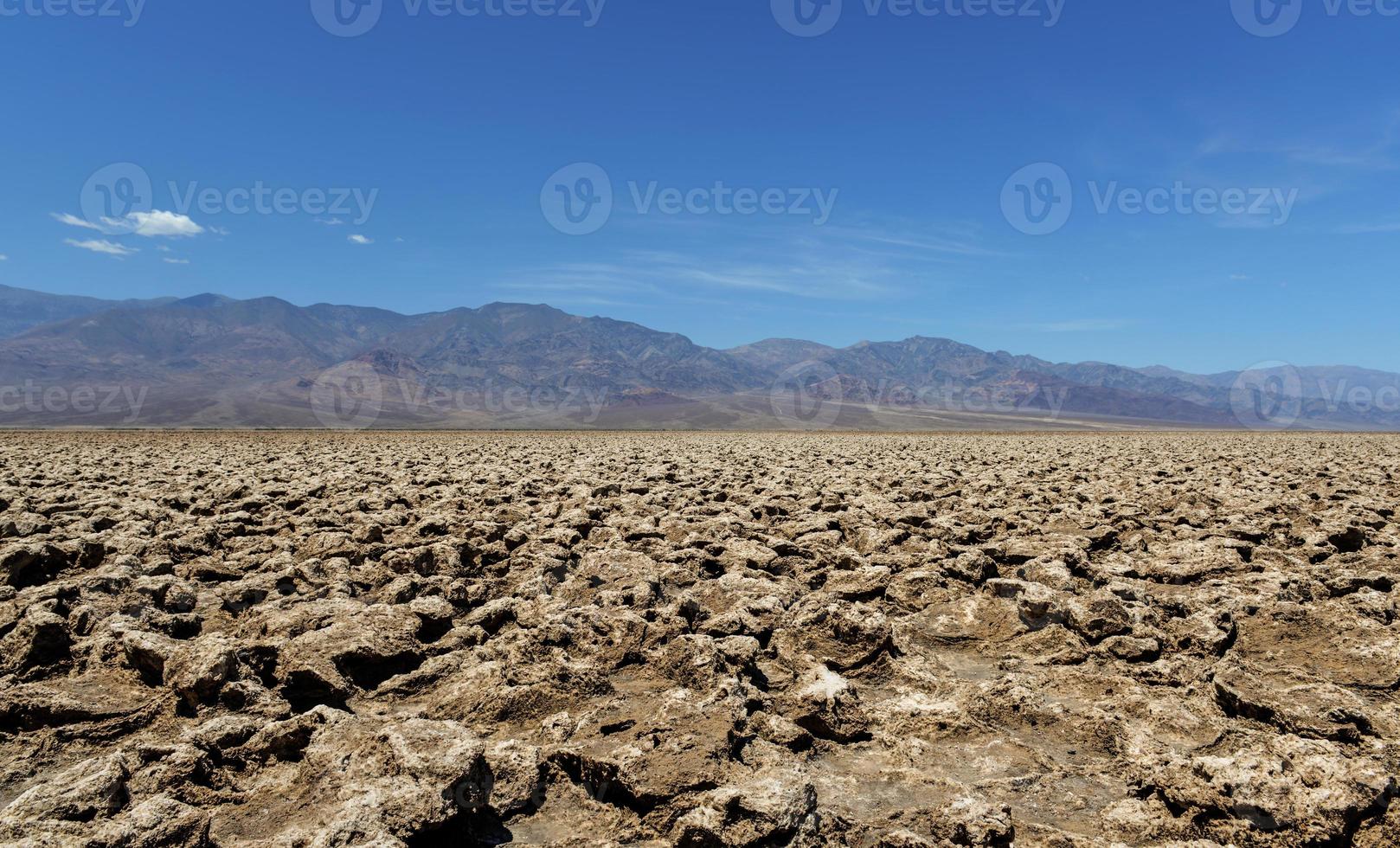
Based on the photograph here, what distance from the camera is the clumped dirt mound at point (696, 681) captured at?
2299mm

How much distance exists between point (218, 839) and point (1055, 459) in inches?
695

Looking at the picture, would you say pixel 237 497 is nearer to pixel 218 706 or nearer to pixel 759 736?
pixel 218 706

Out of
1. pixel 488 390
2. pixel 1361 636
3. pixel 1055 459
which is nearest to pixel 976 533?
pixel 1361 636

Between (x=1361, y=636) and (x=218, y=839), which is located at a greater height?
(x=1361, y=636)

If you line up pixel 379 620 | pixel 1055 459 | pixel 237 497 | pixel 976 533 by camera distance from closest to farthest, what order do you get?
1. pixel 379 620
2. pixel 976 533
3. pixel 237 497
4. pixel 1055 459

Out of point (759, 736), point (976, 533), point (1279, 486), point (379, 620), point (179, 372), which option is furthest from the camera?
point (179, 372)

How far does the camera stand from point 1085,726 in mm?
3062

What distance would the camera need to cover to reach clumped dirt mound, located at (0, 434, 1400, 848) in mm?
2299
